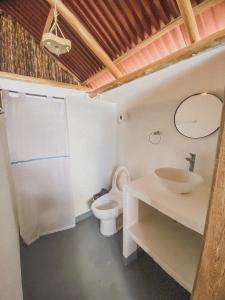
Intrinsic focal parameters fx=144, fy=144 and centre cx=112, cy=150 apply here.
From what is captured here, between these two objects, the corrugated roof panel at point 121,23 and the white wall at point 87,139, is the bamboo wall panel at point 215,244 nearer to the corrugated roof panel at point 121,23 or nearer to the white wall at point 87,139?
the corrugated roof panel at point 121,23

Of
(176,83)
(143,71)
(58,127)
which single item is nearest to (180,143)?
→ (176,83)

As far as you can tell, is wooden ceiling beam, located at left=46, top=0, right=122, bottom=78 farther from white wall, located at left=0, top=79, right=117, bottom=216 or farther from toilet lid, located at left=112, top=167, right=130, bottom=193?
toilet lid, located at left=112, top=167, right=130, bottom=193

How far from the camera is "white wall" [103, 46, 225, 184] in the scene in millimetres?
1333

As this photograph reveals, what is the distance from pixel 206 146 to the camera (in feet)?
4.51

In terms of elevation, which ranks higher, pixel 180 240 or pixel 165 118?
pixel 165 118

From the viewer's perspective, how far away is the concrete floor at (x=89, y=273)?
121cm

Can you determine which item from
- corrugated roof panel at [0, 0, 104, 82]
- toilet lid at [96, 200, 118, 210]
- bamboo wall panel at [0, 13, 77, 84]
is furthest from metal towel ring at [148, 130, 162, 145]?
bamboo wall panel at [0, 13, 77, 84]

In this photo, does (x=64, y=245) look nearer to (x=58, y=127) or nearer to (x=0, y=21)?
(x=58, y=127)

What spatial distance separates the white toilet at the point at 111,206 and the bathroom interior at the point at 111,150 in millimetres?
17

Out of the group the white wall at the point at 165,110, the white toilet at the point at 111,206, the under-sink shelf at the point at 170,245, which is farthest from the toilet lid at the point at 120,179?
the under-sink shelf at the point at 170,245

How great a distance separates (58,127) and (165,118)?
4.33 ft

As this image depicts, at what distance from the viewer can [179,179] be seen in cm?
137

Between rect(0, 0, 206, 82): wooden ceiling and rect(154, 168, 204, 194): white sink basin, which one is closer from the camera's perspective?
rect(154, 168, 204, 194): white sink basin

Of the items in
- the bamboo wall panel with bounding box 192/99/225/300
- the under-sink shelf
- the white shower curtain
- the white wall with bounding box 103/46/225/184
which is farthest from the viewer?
the white shower curtain
